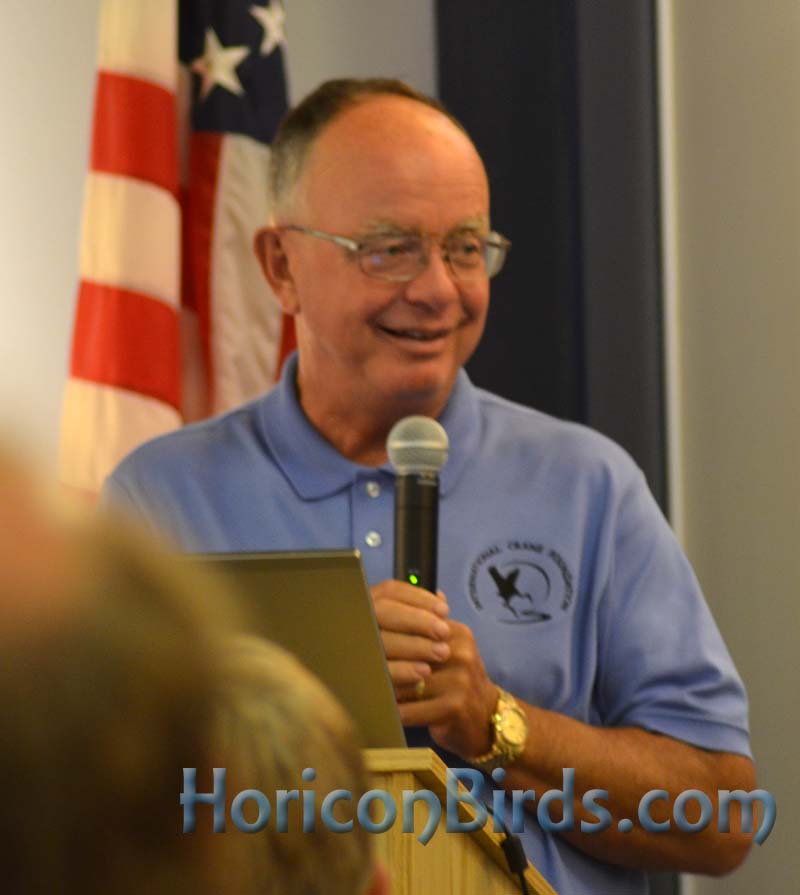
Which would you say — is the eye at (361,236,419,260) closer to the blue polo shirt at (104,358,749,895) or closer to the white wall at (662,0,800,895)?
the blue polo shirt at (104,358,749,895)

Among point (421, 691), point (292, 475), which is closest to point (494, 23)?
point (292, 475)

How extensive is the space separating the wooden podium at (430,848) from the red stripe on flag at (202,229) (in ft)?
6.50

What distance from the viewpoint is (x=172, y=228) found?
3100 mm

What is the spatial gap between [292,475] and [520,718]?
55cm

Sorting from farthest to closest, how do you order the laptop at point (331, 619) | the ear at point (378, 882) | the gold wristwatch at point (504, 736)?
the gold wristwatch at point (504, 736) < the laptop at point (331, 619) < the ear at point (378, 882)

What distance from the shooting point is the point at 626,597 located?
2.12 metres

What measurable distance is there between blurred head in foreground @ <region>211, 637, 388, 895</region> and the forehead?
75.2 inches

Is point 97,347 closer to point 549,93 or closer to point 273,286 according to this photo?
point 273,286

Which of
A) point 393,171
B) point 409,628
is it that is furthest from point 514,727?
point 393,171

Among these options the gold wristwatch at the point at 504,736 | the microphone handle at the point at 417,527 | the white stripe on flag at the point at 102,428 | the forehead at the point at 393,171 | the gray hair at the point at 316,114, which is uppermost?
the gray hair at the point at 316,114

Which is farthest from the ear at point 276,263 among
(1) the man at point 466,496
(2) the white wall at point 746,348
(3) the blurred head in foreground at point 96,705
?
(3) the blurred head in foreground at point 96,705

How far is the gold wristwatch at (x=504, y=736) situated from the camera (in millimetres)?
1832

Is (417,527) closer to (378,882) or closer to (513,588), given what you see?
(513,588)

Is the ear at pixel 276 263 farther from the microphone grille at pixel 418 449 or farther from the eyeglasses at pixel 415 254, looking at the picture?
the microphone grille at pixel 418 449
